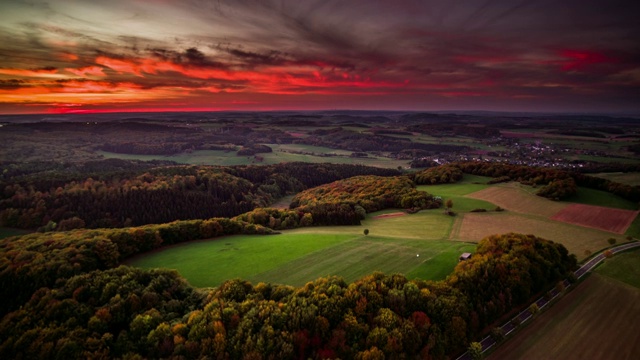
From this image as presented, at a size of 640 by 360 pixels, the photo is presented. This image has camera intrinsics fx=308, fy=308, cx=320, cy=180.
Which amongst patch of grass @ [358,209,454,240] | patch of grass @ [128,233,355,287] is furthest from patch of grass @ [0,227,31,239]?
patch of grass @ [358,209,454,240]

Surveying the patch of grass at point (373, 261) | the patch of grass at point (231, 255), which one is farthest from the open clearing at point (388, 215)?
the patch of grass at point (373, 261)

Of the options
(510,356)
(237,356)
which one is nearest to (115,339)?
(237,356)

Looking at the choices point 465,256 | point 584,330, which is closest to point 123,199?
point 465,256

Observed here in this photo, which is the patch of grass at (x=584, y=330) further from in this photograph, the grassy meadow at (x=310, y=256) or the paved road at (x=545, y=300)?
the grassy meadow at (x=310, y=256)

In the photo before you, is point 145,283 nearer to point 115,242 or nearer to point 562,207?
point 115,242

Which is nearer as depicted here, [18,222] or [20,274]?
[20,274]

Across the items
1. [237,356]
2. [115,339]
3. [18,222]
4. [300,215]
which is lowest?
[18,222]

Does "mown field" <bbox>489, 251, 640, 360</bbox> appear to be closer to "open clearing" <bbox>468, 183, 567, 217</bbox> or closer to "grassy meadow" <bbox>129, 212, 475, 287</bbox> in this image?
"grassy meadow" <bbox>129, 212, 475, 287</bbox>
